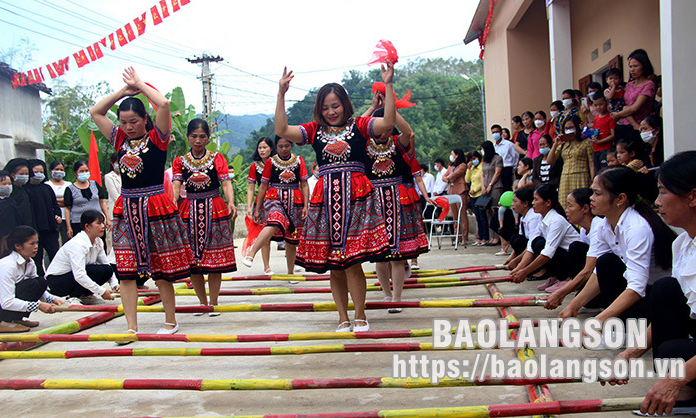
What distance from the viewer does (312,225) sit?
417 cm

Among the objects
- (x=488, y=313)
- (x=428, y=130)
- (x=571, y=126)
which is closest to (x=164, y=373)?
(x=488, y=313)

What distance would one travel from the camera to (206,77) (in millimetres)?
28094

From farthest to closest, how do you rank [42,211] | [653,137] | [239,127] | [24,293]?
[239,127] < [42,211] < [653,137] < [24,293]

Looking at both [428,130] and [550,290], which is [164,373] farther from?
Result: [428,130]

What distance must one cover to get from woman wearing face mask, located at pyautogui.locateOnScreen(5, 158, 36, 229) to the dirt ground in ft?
8.40

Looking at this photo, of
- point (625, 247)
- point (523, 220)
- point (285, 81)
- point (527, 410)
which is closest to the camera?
point (527, 410)

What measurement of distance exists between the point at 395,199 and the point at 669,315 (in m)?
2.69

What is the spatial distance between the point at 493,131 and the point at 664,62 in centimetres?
493

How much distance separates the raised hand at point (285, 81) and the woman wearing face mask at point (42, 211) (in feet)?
15.0

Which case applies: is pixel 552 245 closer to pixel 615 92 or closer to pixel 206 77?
pixel 615 92

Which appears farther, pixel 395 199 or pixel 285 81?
pixel 395 199

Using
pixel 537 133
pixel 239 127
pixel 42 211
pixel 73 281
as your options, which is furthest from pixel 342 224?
pixel 239 127

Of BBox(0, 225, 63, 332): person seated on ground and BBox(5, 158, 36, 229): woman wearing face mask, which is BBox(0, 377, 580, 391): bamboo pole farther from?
BBox(5, 158, 36, 229): woman wearing face mask

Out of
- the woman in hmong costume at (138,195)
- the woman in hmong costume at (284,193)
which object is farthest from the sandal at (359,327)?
the woman in hmong costume at (284,193)
